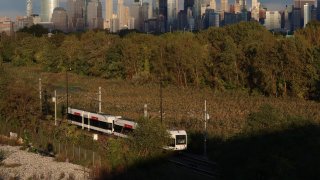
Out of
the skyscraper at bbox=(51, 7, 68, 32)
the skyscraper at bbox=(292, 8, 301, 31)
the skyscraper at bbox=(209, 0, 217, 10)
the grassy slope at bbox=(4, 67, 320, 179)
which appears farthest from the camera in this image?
the skyscraper at bbox=(51, 7, 68, 32)

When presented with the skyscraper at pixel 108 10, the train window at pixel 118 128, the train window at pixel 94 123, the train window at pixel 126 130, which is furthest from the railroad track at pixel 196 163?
the skyscraper at pixel 108 10

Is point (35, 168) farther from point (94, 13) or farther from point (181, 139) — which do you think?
point (94, 13)

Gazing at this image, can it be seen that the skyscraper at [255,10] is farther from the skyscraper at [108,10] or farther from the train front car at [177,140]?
the train front car at [177,140]

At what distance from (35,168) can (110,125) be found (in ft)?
17.1

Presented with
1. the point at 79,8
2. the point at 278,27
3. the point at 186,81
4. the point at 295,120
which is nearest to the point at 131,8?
the point at 79,8

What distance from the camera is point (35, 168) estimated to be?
15.8 metres

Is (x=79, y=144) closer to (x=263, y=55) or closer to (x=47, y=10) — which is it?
(x=263, y=55)

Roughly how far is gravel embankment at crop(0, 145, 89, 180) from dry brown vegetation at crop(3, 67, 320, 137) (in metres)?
5.11

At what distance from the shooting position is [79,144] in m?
19.0

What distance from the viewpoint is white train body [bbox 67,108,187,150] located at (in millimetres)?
17344

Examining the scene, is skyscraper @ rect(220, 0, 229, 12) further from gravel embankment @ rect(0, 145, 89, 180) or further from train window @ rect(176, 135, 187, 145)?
gravel embankment @ rect(0, 145, 89, 180)

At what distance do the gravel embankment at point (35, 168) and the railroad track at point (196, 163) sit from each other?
2.69 m

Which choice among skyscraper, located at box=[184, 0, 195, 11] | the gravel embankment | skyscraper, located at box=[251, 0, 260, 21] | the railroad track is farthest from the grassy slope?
skyscraper, located at box=[184, 0, 195, 11]

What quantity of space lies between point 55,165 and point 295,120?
23.2 feet
